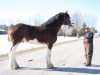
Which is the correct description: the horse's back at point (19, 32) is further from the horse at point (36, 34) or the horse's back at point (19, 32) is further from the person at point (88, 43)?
the person at point (88, 43)

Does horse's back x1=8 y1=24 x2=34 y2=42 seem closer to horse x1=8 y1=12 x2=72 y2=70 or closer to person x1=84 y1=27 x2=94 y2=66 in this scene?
horse x1=8 y1=12 x2=72 y2=70

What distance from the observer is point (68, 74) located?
31.3 feet

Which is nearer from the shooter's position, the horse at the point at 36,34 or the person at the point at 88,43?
the horse at the point at 36,34

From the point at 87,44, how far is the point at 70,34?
7233cm

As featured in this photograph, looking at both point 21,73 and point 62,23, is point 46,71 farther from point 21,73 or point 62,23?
point 62,23

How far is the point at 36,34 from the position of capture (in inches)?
417

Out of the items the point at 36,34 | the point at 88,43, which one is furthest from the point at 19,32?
the point at 88,43

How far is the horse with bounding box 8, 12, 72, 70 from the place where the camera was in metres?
10.3

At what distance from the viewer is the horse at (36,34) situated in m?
10.3

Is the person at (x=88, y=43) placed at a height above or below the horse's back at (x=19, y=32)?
below

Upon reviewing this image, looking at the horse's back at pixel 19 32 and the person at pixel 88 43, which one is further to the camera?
the person at pixel 88 43

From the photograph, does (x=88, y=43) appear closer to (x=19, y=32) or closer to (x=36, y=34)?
(x=36, y=34)

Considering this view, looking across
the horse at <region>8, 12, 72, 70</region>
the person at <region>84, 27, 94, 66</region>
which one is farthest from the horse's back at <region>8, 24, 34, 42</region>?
the person at <region>84, 27, 94, 66</region>

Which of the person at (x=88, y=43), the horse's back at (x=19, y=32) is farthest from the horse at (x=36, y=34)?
the person at (x=88, y=43)
